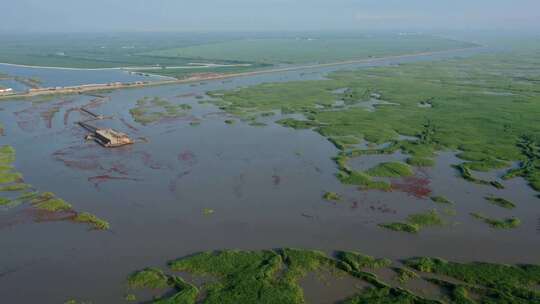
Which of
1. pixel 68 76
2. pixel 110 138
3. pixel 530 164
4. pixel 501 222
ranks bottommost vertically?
pixel 501 222

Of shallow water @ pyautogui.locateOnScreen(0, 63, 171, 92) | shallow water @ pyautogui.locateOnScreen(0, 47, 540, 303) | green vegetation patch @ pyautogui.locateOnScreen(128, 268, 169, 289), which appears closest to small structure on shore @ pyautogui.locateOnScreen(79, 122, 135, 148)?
shallow water @ pyautogui.locateOnScreen(0, 47, 540, 303)

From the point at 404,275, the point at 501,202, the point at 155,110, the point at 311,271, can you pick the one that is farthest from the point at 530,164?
the point at 155,110

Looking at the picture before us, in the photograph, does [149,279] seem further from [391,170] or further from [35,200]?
[391,170]

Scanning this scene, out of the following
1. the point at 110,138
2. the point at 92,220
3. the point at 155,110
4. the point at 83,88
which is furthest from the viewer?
the point at 83,88

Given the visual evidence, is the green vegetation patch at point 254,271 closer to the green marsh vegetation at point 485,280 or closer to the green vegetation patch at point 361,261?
the green vegetation patch at point 361,261

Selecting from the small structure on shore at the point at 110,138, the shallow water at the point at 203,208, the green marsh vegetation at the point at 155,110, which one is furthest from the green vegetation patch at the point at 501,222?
the green marsh vegetation at the point at 155,110

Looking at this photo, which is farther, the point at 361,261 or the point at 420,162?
the point at 420,162

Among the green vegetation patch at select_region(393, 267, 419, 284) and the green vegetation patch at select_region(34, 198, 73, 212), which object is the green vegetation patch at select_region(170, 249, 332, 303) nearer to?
the green vegetation patch at select_region(393, 267, 419, 284)
